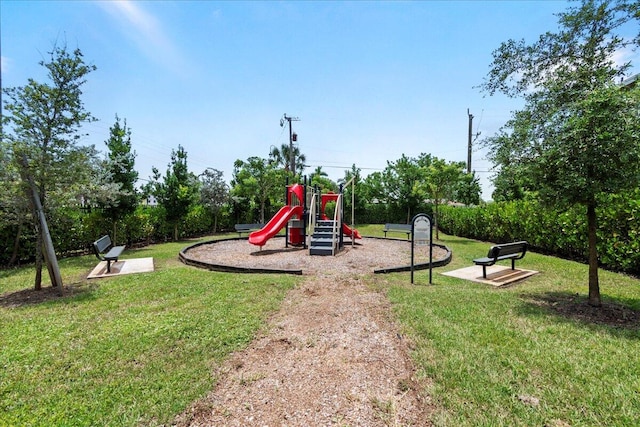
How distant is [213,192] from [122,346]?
15.9m

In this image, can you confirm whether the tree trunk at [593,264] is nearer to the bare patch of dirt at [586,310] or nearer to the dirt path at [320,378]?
the bare patch of dirt at [586,310]

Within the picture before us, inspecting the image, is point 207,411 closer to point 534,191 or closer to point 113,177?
point 534,191

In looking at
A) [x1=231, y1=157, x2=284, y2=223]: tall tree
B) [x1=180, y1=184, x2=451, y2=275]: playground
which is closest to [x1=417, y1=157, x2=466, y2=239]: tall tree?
[x1=180, y1=184, x2=451, y2=275]: playground

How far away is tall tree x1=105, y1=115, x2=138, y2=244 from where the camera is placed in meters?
12.5

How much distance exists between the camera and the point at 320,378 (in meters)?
3.18

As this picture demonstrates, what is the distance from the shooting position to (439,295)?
587 centimetres

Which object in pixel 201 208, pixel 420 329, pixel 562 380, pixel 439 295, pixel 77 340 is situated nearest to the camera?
pixel 562 380

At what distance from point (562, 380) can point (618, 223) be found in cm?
694

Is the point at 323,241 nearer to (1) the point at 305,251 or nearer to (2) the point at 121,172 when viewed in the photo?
(1) the point at 305,251

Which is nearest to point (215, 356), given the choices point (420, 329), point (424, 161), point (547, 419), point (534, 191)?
point (420, 329)

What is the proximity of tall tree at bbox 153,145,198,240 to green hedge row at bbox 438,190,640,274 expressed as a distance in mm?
14236

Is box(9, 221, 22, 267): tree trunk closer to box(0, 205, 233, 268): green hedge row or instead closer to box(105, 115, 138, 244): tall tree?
box(0, 205, 233, 268): green hedge row

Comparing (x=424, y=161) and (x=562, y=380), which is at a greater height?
(x=424, y=161)

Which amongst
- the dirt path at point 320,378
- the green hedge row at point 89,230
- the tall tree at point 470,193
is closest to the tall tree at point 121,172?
the green hedge row at point 89,230
